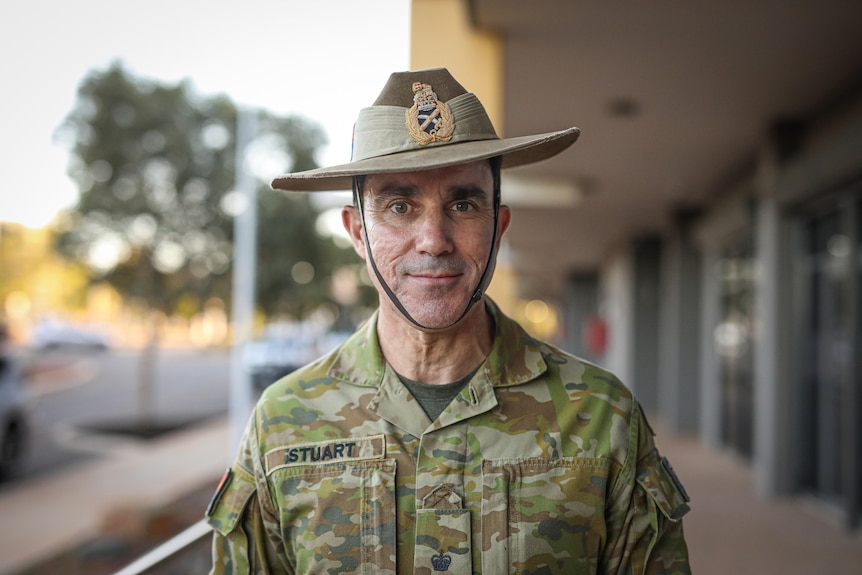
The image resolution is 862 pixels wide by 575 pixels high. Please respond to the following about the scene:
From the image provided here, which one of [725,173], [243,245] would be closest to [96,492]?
[243,245]

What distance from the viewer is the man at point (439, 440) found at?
1321 millimetres

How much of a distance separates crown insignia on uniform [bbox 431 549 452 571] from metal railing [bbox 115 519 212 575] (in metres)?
0.68

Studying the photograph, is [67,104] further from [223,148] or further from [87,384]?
[87,384]

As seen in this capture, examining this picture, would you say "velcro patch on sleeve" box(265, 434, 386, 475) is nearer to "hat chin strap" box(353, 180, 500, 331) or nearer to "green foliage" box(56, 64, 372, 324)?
"hat chin strap" box(353, 180, 500, 331)

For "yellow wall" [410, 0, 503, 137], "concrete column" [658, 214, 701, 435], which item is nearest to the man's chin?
"yellow wall" [410, 0, 503, 137]

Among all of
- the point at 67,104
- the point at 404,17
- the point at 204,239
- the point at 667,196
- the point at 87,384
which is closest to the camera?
the point at 404,17

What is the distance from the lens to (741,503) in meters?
6.13

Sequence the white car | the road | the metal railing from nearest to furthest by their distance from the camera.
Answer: the metal railing, the road, the white car

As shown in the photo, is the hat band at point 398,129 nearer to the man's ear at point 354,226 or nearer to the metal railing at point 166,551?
the man's ear at point 354,226

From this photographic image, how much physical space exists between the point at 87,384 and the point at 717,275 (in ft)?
54.9

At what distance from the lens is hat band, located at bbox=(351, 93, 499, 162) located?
4.40 feet

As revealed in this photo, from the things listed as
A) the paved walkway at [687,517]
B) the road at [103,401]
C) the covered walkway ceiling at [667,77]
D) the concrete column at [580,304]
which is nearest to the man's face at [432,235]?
the covered walkway ceiling at [667,77]

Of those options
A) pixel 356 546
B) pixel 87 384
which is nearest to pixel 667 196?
pixel 356 546

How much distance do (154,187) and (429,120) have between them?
827 cm
